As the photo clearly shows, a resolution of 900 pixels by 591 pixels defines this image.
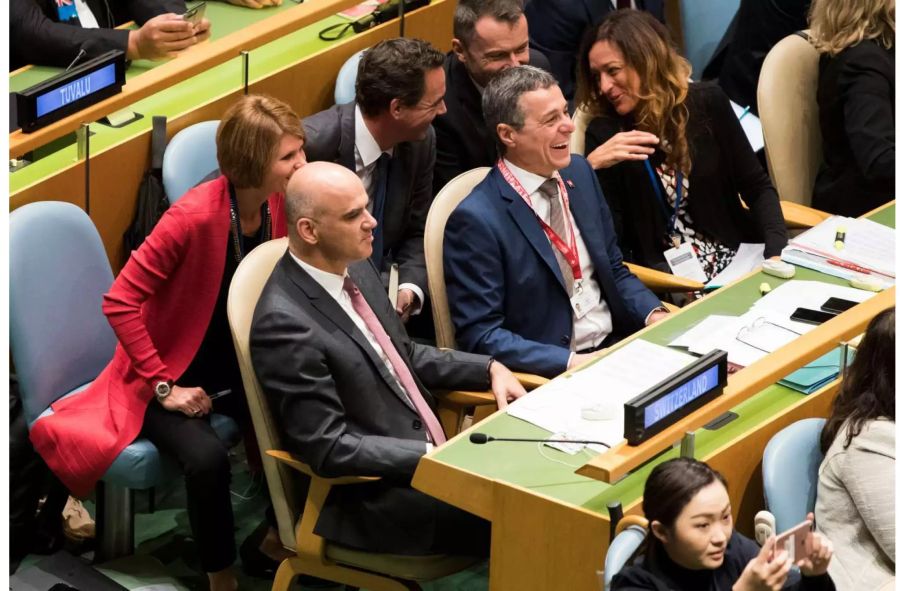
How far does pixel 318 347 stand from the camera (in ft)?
11.7

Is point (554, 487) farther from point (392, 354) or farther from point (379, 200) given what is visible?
point (379, 200)

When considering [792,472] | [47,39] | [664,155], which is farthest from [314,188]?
[47,39]

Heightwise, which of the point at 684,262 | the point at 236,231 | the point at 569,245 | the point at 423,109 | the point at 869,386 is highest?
the point at 869,386

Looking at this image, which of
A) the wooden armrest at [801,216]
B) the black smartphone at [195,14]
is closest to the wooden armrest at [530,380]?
the wooden armrest at [801,216]

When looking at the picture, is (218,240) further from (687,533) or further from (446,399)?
(687,533)

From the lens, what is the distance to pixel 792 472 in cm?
326

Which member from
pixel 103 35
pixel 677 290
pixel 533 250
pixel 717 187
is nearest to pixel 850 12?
pixel 717 187

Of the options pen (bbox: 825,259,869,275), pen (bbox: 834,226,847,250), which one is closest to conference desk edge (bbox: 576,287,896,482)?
pen (bbox: 825,259,869,275)

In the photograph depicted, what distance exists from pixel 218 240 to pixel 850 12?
7.41 ft

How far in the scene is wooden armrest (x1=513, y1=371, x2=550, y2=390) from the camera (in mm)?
3926

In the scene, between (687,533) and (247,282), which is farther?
(247,282)

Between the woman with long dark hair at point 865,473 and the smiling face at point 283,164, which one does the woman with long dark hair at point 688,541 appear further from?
the smiling face at point 283,164

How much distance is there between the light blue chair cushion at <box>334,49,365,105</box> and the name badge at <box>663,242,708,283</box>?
105 cm

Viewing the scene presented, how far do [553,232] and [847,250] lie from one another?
32.0 inches
